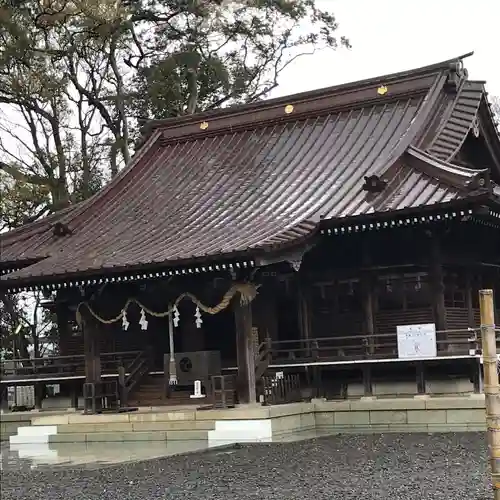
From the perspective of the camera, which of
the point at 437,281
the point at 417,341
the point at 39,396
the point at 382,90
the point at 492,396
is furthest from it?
the point at 382,90

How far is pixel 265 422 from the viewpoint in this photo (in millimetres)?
14055

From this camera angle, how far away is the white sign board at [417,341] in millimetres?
14578

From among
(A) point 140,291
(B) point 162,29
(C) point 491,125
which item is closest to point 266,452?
(A) point 140,291

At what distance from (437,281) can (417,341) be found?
1.34 meters

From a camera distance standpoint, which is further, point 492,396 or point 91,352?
point 91,352

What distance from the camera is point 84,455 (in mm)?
13641

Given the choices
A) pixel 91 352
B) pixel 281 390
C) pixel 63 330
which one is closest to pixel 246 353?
pixel 281 390

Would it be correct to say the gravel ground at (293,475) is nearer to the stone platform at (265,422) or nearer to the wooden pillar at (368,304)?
the stone platform at (265,422)

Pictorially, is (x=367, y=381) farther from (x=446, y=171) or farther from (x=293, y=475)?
(x=293, y=475)

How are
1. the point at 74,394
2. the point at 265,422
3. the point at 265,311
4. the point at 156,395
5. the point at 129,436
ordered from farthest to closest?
the point at 74,394, the point at 156,395, the point at 265,311, the point at 129,436, the point at 265,422

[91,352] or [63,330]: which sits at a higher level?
[63,330]

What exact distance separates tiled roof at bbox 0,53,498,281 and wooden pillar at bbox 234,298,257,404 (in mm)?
1246

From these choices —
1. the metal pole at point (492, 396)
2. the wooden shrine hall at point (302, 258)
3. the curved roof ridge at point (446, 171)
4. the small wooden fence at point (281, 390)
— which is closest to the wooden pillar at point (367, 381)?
the wooden shrine hall at point (302, 258)

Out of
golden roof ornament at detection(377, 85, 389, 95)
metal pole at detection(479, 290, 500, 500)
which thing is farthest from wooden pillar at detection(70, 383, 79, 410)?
metal pole at detection(479, 290, 500, 500)
